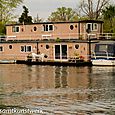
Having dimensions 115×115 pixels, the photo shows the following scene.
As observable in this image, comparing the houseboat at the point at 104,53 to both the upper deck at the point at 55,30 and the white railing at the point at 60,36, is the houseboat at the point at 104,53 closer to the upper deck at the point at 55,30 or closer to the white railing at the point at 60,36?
the white railing at the point at 60,36

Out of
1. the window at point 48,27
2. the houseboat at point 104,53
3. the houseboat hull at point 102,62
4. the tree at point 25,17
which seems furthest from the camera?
the tree at point 25,17

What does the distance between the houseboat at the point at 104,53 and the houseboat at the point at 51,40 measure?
6.83ft

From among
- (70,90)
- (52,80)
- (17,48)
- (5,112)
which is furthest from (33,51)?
(5,112)

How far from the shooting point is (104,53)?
183ft

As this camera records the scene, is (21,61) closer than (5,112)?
No

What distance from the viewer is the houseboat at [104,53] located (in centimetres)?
5503

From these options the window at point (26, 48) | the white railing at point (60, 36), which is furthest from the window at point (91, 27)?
the window at point (26, 48)

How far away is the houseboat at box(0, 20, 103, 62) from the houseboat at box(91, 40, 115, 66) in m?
2.08

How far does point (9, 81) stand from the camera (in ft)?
119

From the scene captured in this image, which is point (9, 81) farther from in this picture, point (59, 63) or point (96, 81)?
point (59, 63)

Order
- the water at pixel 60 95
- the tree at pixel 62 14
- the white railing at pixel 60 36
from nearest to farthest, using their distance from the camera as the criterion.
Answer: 1. the water at pixel 60 95
2. the white railing at pixel 60 36
3. the tree at pixel 62 14

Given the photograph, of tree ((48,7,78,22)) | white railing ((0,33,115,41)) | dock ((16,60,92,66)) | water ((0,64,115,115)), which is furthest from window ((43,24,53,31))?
tree ((48,7,78,22))

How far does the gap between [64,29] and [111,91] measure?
33.1m

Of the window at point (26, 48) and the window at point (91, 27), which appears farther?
the window at point (26, 48)
